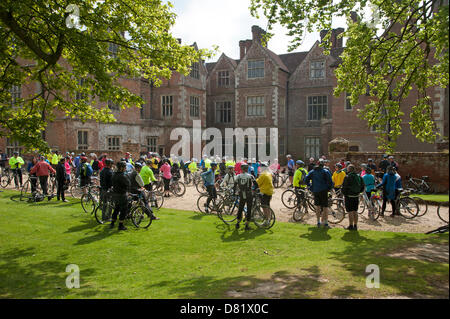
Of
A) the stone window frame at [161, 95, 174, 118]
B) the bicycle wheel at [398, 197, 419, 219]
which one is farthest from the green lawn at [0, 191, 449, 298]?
the stone window frame at [161, 95, 174, 118]

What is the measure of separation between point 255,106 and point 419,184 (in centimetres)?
2227

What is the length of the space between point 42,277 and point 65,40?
564cm

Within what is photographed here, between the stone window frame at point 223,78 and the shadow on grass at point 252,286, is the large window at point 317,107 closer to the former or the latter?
the stone window frame at point 223,78

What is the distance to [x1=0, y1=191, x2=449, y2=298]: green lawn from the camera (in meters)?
5.18

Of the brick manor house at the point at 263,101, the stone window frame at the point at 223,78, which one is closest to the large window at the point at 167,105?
the brick manor house at the point at 263,101

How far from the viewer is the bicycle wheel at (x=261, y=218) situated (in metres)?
10.7

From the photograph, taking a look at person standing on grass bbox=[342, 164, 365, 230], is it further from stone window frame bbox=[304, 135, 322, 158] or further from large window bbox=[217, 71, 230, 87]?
large window bbox=[217, 71, 230, 87]

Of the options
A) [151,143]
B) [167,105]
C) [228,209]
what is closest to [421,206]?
[228,209]

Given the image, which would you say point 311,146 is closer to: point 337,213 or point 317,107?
point 317,107

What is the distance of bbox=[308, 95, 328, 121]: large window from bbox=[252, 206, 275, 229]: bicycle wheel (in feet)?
90.5

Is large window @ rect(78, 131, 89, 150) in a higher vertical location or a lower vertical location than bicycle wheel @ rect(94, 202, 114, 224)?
higher

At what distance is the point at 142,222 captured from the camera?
432 inches

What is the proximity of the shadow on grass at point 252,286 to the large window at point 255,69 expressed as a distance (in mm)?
32367
